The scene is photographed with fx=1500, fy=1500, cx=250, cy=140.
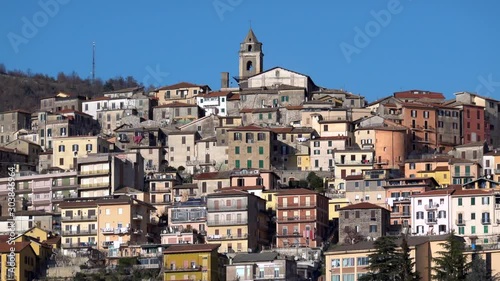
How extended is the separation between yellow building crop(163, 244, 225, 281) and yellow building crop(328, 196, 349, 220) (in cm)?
1341

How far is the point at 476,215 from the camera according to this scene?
84375 millimetres

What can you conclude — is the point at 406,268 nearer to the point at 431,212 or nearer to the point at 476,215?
the point at 476,215

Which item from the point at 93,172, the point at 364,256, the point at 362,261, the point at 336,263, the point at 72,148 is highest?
the point at 72,148

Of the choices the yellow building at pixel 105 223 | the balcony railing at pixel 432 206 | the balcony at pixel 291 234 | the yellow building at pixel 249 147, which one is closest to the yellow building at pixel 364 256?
the balcony railing at pixel 432 206

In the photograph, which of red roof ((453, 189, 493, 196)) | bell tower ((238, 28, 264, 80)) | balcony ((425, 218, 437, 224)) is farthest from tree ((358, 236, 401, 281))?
bell tower ((238, 28, 264, 80))

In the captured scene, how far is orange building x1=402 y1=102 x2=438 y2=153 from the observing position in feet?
344

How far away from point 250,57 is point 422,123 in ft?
86.7

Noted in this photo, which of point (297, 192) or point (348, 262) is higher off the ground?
point (297, 192)

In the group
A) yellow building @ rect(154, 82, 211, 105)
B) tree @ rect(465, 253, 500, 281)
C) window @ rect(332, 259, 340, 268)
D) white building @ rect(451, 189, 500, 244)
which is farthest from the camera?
yellow building @ rect(154, 82, 211, 105)

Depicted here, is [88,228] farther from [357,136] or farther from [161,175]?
[357,136]

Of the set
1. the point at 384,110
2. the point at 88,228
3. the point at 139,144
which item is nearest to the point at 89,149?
the point at 139,144

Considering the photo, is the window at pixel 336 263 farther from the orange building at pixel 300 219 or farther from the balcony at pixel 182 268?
the orange building at pixel 300 219

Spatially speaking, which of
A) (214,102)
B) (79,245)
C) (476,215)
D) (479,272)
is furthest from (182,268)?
(214,102)

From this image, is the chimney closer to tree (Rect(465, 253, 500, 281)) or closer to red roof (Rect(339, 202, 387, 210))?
red roof (Rect(339, 202, 387, 210))
